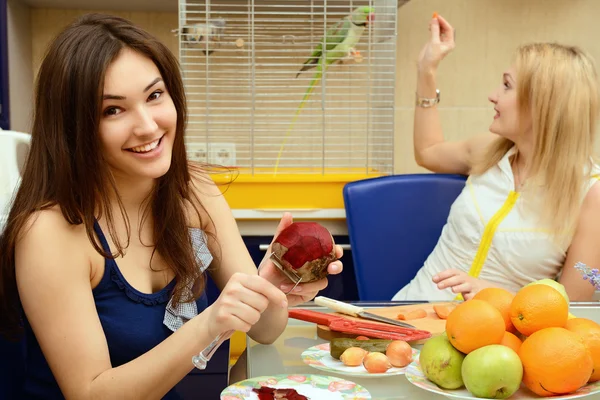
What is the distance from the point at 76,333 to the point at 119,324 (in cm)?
11

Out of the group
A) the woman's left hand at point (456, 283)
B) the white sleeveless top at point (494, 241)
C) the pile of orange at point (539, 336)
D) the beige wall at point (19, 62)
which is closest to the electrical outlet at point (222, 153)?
the beige wall at point (19, 62)

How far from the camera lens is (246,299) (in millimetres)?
859

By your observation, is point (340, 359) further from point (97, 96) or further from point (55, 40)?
point (55, 40)

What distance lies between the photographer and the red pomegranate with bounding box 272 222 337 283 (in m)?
0.91

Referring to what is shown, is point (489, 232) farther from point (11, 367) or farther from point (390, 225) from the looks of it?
point (11, 367)

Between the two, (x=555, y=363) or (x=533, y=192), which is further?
A: (x=533, y=192)

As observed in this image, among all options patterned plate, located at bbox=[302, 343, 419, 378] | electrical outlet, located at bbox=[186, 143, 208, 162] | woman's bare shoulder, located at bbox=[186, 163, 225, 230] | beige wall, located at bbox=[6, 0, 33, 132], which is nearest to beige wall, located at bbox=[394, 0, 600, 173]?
electrical outlet, located at bbox=[186, 143, 208, 162]

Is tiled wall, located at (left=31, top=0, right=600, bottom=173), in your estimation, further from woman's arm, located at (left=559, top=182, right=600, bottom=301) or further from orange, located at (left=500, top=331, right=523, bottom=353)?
orange, located at (left=500, top=331, right=523, bottom=353)

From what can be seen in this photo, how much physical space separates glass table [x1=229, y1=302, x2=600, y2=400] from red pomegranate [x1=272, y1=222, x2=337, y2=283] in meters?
0.14

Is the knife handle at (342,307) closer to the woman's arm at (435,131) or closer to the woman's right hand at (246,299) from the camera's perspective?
the woman's right hand at (246,299)

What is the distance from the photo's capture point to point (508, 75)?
1.86 metres

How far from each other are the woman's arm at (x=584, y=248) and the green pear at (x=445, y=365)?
883 millimetres

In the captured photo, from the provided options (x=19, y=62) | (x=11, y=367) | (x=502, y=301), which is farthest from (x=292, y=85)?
(x=502, y=301)

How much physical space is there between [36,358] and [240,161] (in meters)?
1.42
